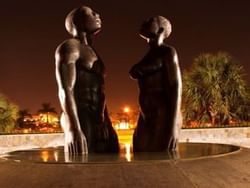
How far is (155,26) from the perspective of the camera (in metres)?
7.30

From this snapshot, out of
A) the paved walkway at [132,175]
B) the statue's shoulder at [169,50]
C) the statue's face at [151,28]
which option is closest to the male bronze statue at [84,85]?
the statue's face at [151,28]

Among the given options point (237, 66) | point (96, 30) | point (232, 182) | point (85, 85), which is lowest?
point (232, 182)

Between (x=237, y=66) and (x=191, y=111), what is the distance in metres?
3.45

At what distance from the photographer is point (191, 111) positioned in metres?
24.0

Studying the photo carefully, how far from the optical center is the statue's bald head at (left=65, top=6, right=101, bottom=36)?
7.26 metres

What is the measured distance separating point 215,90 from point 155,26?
56.7 ft

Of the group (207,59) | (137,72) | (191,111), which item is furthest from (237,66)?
(137,72)

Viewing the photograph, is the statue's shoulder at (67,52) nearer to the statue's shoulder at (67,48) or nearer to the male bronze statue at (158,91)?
the statue's shoulder at (67,48)

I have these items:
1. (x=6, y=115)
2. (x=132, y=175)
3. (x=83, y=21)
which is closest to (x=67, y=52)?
(x=83, y=21)

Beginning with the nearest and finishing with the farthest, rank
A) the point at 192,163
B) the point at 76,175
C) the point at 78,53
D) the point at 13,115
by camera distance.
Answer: the point at 76,175, the point at 192,163, the point at 78,53, the point at 13,115

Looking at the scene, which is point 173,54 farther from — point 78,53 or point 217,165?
point 217,165

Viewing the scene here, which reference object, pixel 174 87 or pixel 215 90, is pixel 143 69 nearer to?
pixel 174 87

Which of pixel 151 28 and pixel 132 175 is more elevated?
pixel 151 28

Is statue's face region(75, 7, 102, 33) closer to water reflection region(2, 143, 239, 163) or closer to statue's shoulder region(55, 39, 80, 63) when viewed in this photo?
statue's shoulder region(55, 39, 80, 63)
